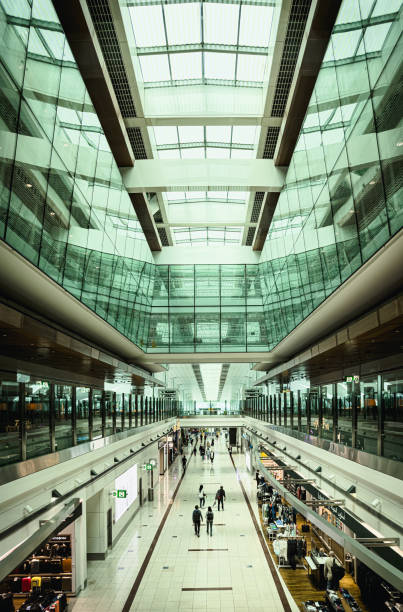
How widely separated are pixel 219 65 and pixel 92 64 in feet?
14.1

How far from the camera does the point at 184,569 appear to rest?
47.5 feet

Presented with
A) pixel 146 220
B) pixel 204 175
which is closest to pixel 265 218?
pixel 146 220

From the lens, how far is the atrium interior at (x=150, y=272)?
7418mm

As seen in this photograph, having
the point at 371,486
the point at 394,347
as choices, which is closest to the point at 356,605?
the point at 371,486

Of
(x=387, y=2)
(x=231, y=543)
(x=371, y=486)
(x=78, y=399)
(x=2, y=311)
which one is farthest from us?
(x=231, y=543)

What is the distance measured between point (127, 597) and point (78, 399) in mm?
5586

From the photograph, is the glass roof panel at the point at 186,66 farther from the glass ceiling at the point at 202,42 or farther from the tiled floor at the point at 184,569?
the tiled floor at the point at 184,569

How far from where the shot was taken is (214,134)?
701 inches

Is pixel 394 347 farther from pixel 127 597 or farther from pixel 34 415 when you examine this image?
pixel 127 597

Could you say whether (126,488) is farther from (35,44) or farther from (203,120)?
(35,44)

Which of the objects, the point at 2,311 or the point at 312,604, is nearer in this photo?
the point at 2,311

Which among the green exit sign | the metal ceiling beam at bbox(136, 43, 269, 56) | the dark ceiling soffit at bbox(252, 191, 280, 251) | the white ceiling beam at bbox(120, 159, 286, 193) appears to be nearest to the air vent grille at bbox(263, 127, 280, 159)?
Result: the white ceiling beam at bbox(120, 159, 286, 193)

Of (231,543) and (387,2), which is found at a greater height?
(387,2)

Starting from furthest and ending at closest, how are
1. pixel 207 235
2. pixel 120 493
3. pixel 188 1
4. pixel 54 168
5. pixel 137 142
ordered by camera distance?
pixel 207 235
pixel 120 493
pixel 137 142
pixel 188 1
pixel 54 168
